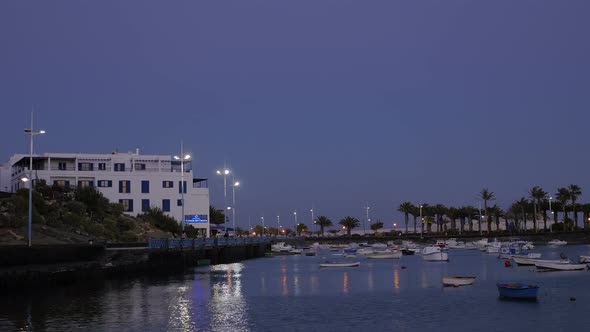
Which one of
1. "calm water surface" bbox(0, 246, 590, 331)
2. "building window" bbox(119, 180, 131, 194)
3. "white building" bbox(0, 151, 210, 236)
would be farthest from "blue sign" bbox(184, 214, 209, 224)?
"calm water surface" bbox(0, 246, 590, 331)

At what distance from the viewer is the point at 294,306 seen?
53.0 metres

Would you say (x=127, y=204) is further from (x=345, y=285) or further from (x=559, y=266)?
(x=559, y=266)

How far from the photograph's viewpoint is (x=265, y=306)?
2083 inches

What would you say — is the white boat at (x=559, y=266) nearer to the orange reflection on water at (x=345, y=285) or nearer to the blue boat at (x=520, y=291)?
the orange reflection on water at (x=345, y=285)

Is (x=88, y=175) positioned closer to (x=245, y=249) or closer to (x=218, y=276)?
(x=245, y=249)

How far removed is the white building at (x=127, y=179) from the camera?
124625 millimetres

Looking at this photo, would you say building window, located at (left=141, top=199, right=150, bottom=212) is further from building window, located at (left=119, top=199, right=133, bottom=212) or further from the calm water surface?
the calm water surface

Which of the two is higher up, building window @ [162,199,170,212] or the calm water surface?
building window @ [162,199,170,212]

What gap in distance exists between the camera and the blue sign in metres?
131

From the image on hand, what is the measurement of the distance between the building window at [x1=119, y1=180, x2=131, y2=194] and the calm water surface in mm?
51360

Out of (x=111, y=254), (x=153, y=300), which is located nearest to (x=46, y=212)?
(x=111, y=254)

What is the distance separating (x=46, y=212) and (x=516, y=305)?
6425 centimetres

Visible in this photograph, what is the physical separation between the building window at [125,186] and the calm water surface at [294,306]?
51.4 metres

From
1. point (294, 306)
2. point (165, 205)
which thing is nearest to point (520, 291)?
point (294, 306)
